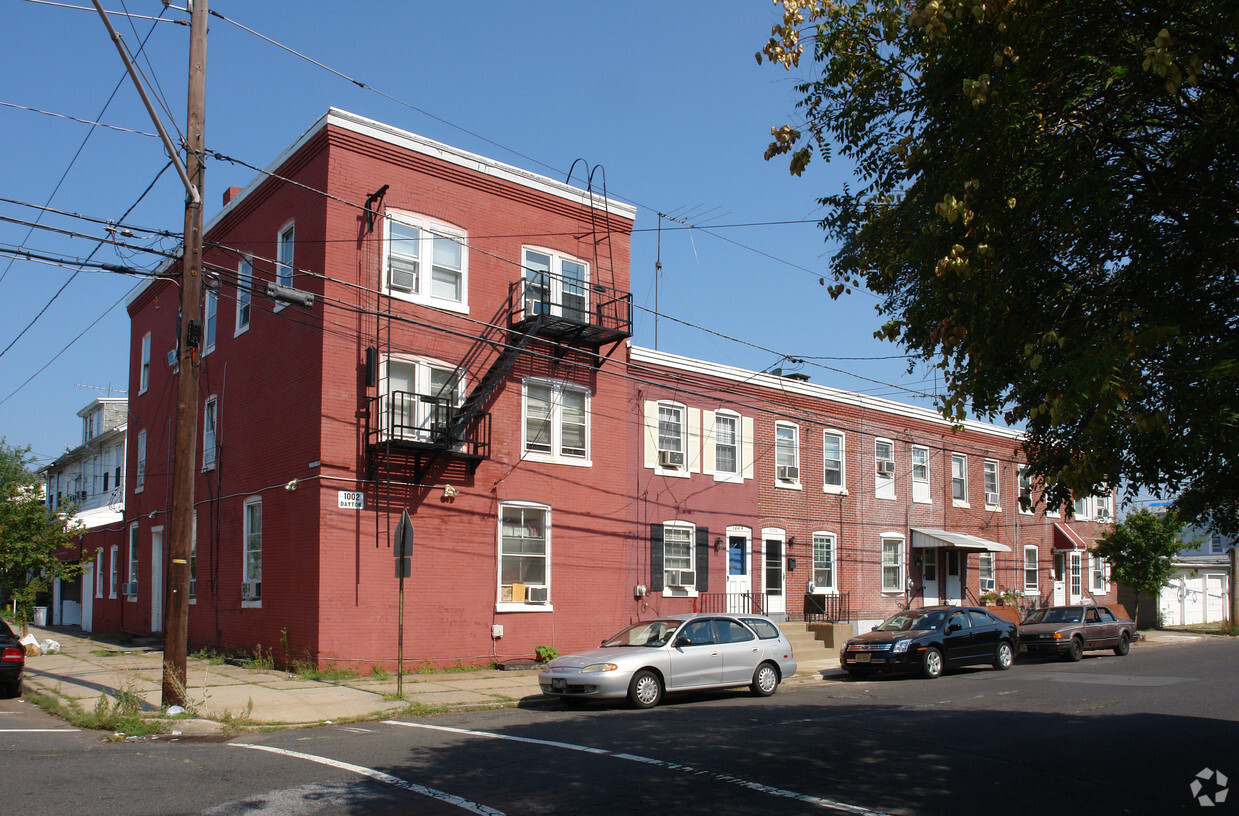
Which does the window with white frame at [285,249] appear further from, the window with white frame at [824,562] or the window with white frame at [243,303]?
the window with white frame at [824,562]

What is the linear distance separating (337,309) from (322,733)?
30.2ft

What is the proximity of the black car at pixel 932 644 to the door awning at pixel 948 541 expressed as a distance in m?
7.71

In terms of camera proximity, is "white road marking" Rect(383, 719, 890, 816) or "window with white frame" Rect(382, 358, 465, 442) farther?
"window with white frame" Rect(382, 358, 465, 442)

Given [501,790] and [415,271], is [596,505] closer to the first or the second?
[415,271]

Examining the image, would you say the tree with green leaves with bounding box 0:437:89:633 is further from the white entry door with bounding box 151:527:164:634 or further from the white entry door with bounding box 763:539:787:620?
the white entry door with bounding box 763:539:787:620

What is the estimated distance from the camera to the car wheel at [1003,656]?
21623mm

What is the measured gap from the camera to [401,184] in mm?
19797

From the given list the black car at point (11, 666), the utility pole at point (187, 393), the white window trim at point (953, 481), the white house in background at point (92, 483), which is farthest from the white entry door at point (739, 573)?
the white house in background at point (92, 483)

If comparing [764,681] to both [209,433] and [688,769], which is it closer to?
[688,769]

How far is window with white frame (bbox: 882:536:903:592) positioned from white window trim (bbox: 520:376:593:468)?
→ 1230 centimetres

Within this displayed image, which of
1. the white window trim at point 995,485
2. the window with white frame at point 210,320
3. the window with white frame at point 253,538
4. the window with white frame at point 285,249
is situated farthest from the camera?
the white window trim at point 995,485

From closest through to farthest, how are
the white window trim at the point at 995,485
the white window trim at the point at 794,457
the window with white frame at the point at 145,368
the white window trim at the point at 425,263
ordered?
1. the white window trim at the point at 425,263
2. the white window trim at the point at 794,457
3. the window with white frame at the point at 145,368
4. the white window trim at the point at 995,485

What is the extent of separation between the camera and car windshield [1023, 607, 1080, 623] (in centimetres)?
2548

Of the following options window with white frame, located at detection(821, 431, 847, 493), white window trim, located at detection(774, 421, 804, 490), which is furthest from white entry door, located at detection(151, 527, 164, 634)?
window with white frame, located at detection(821, 431, 847, 493)
